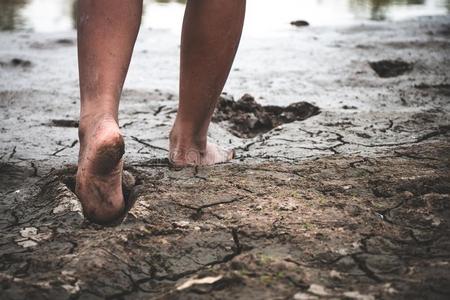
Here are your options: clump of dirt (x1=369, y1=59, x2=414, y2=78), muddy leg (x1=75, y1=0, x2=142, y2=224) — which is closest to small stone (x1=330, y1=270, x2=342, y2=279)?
muddy leg (x1=75, y1=0, x2=142, y2=224)

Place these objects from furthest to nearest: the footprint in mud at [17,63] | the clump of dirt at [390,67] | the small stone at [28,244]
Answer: the footprint in mud at [17,63] < the clump of dirt at [390,67] < the small stone at [28,244]

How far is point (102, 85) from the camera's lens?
4.08 ft

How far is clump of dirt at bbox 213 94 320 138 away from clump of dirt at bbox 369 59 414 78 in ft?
4.13

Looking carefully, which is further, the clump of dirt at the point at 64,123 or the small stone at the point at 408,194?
the clump of dirt at the point at 64,123

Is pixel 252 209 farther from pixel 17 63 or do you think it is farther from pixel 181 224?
pixel 17 63

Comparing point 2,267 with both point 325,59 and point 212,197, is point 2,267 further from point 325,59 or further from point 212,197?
point 325,59

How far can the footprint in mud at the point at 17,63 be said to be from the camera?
3.59m

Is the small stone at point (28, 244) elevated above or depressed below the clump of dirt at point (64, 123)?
above

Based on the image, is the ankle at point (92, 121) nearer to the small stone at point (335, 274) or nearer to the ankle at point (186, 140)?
the ankle at point (186, 140)

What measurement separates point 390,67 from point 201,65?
2370 mm

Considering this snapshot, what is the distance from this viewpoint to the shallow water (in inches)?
235

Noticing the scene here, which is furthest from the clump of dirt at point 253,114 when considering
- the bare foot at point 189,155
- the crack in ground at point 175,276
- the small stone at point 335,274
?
the small stone at point 335,274

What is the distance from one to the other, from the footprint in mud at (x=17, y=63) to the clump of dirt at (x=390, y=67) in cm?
264

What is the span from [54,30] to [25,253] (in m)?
5.11
